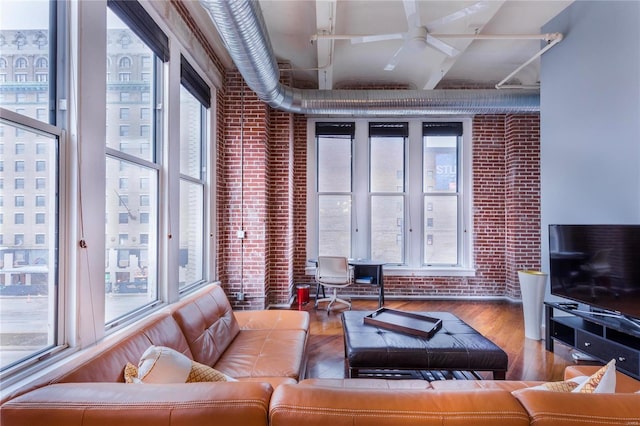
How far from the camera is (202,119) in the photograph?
3.84 meters

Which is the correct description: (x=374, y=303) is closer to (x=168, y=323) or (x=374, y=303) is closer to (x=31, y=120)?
(x=168, y=323)

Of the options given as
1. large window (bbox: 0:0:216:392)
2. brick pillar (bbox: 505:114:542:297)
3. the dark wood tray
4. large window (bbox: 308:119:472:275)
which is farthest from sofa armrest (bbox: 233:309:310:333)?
brick pillar (bbox: 505:114:542:297)

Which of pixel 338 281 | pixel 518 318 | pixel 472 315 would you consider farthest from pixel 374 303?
pixel 518 318

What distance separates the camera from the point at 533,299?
11.5 feet

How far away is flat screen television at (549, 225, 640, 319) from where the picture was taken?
2451 mm

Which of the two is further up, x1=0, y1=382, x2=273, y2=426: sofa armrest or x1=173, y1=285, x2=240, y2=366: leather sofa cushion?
x1=0, y1=382, x2=273, y2=426: sofa armrest

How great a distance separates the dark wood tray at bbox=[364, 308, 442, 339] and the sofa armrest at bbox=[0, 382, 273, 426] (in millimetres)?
1736

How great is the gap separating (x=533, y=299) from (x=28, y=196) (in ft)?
14.7

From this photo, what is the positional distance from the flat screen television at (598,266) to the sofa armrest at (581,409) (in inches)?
83.2

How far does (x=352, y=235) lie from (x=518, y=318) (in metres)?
2.66

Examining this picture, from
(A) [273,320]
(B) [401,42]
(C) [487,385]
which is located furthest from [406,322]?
(B) [401,42]

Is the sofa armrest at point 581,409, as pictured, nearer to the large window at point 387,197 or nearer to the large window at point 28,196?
the large window at point 28,196

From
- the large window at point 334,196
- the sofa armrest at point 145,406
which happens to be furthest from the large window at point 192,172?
the sofa armrest at point 145,406

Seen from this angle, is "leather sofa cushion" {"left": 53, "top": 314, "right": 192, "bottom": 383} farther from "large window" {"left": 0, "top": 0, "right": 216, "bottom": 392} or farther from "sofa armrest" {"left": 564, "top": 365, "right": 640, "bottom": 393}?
"sofa armrest" {"left": 564, "top": 365, "right": 640, "bottom": 393}
